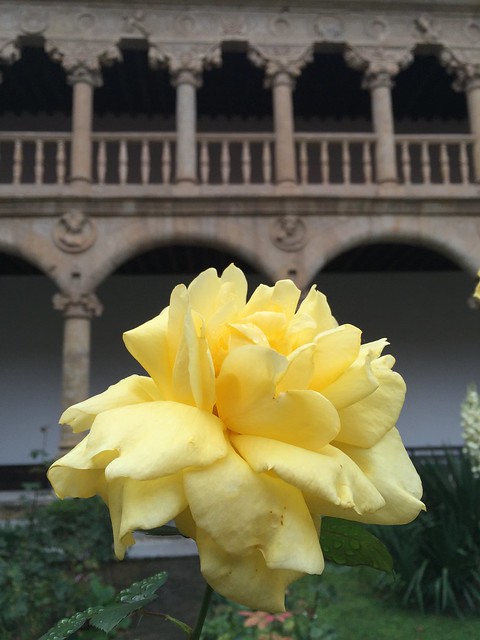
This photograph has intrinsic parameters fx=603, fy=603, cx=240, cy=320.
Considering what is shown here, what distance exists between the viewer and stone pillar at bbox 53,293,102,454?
297 inches

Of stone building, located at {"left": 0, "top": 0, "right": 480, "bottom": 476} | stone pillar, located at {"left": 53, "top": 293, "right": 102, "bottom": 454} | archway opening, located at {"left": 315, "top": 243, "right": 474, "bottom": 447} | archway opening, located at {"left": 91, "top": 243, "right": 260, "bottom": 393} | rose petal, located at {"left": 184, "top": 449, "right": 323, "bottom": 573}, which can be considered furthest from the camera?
archway opening, located at {"left": 315, "top": 243, "right": 474, "bottom": 447}

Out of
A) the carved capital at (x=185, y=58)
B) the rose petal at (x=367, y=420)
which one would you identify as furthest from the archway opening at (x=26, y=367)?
the rose petal at (x=367, y=420)

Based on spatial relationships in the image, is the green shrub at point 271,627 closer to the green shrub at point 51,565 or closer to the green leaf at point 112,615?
the green shrub at point 51,565

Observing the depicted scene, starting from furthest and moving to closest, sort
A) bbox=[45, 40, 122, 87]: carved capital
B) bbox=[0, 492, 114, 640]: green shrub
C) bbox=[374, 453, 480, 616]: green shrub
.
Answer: bbox=[45, 40, 122, 87]: carved capital
bbox=[374, 453, 480, 616]: green shrub
bbox=[0, 492, 114, 640]: green shrub

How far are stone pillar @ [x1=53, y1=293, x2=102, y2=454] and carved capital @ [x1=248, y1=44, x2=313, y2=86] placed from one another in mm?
3967

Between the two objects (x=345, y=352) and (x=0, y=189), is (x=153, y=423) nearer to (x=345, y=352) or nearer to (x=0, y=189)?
(x=345, y=352)

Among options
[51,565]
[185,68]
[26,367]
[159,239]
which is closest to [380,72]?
[185,68]

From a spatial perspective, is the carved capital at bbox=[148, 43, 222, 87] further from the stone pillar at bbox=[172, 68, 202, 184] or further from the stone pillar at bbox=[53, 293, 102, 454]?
the stone pillar at bbox=[53, 293, 102, 454]

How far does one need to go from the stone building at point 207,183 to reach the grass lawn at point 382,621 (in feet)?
13.0

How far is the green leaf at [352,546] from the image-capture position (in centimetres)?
51

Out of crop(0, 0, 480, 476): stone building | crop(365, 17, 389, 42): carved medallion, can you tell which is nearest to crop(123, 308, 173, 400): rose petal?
crop(0, 0, 480, 476): stone building

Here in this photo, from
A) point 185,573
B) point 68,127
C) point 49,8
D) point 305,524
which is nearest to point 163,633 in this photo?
point 185,573

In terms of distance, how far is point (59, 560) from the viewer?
3.85 meters

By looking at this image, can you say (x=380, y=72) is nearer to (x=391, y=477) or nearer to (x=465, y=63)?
(x=465, y=63)
